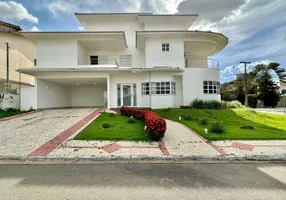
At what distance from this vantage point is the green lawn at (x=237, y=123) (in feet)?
24.6

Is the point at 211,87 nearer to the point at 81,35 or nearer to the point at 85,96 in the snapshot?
the point at 81,35

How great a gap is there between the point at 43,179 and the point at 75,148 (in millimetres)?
2065

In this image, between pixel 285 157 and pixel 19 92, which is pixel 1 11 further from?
pixel 285 157

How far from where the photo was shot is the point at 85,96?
20.5 m

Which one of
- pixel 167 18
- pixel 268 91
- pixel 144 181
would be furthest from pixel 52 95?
pixel 268 91

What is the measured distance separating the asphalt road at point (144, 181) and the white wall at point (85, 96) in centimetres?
1605

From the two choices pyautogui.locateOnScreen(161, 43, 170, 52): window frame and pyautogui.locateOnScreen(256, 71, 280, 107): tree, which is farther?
pyautogui.locateOnScreen(256, 71, 280, 107): tree

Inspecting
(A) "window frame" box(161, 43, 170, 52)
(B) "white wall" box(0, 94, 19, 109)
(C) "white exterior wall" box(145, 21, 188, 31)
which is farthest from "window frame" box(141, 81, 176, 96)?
(B) "white wall" box(0, 94, 19, 109)

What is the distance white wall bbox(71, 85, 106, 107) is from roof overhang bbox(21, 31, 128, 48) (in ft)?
21.2

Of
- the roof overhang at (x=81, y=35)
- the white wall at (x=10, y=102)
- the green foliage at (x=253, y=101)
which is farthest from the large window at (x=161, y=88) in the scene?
the green foliage at (x=253, y=101)

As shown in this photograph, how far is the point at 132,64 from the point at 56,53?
8418 mm

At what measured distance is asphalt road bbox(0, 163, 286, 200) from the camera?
324 cm

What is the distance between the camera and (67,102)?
65.0 ft

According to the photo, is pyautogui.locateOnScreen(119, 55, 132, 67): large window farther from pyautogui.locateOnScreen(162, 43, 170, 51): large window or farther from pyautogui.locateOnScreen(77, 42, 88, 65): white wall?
pyautogui.locateOnScreen(162, 43, 170, 51): large window
